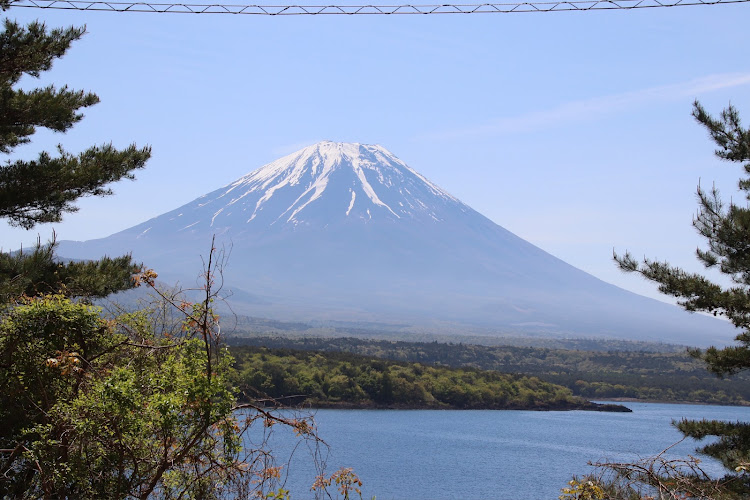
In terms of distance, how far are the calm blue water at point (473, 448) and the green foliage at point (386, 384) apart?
1302 millimetres

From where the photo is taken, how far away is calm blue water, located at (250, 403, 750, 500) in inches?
822

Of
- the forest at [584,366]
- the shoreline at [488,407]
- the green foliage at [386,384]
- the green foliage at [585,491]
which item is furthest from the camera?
the forest at [584,366]

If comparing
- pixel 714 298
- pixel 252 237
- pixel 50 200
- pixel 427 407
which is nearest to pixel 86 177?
pixel 50 200

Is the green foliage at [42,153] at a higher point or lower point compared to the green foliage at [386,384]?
higher

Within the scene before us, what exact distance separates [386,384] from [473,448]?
48.2 feet

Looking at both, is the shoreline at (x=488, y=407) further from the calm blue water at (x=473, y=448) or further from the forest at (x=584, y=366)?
the forest at (x=584, y=366)

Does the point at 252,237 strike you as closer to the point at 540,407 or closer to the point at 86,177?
the point at 540,407

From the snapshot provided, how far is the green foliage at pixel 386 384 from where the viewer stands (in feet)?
128

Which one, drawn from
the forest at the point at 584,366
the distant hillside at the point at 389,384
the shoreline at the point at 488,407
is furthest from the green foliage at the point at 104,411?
the forest at the point at 584,366

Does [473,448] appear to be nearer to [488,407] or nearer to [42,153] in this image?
[488,407]

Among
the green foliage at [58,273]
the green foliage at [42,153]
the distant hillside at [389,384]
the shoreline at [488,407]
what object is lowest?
the shoreline at [488,407]

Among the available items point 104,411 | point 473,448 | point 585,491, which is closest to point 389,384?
point 473,448

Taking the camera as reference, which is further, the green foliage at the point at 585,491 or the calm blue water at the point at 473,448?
the calm blue water at the point at 473,448

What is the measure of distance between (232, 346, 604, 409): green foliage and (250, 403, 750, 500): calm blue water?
130cm
